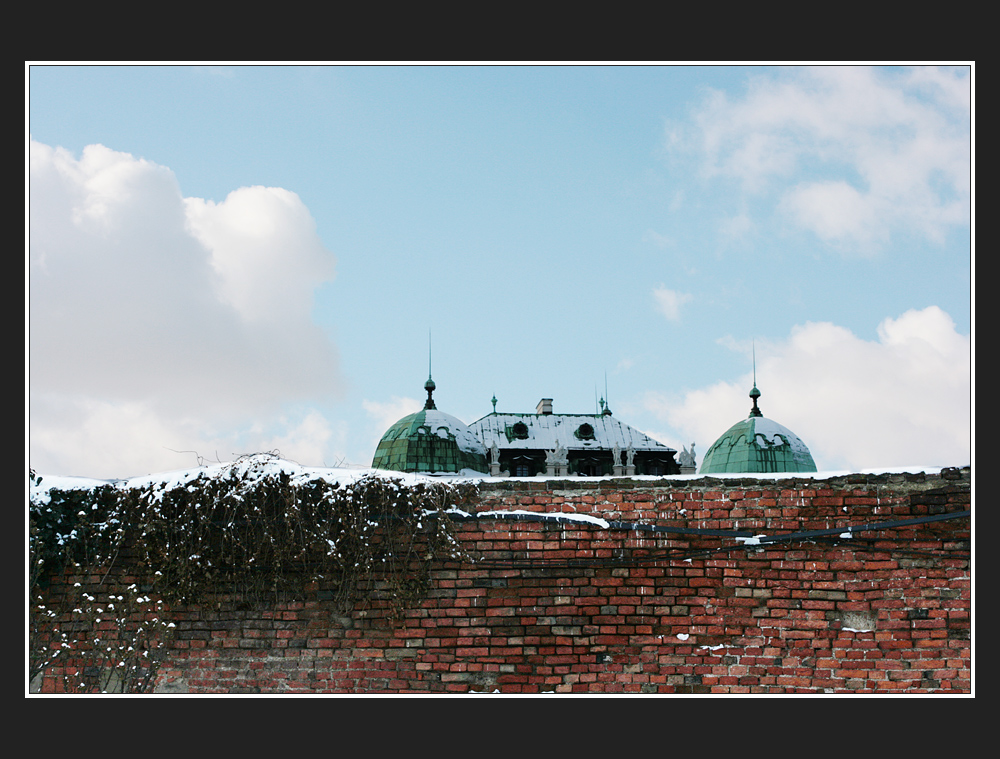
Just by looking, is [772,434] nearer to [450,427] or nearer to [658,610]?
[450,427]

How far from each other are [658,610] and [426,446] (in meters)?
15.7

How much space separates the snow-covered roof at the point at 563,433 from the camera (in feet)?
101

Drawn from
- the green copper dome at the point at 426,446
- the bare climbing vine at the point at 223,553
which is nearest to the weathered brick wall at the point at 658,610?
the bare climbing vine at the point at 223,553

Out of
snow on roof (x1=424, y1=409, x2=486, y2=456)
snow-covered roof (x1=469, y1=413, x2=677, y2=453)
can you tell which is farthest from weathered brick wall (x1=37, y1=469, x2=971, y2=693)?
snow-covered roof (x1=469, y1=413, x2=677, y2=453)

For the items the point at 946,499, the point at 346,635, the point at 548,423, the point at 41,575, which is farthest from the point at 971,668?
the point at 548,423

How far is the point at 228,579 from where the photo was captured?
5.21 metres

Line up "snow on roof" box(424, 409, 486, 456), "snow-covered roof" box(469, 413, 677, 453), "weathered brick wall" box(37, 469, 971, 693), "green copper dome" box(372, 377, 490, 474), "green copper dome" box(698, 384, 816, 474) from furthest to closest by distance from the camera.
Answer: "snow-covered roof" box(469, 413, 677, 453) → "snow on roof" box(424, 409, 486, 456) → "green copper dome" box(372, 377, 490, 474) → "green copper dome" box(698, 384, 816, 474) → "weathered brick wall" box(37, 469, 971, 693)

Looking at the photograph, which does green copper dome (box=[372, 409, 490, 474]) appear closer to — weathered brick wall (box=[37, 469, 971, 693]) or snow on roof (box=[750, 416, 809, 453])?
snow on roof (box=[750, 416, 809, 453])

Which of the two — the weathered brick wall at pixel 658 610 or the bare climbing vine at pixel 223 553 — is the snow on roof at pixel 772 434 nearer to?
the weathered brick wall at pixel 658 610

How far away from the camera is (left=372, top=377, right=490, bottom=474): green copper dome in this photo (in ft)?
66.7

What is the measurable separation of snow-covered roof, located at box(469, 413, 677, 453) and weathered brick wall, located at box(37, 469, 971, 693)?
2478cm

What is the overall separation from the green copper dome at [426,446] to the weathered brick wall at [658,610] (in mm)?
14753

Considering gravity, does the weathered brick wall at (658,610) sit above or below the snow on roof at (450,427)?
below

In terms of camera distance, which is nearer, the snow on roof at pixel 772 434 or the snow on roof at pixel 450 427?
the snow on roof at pixel 772 434
